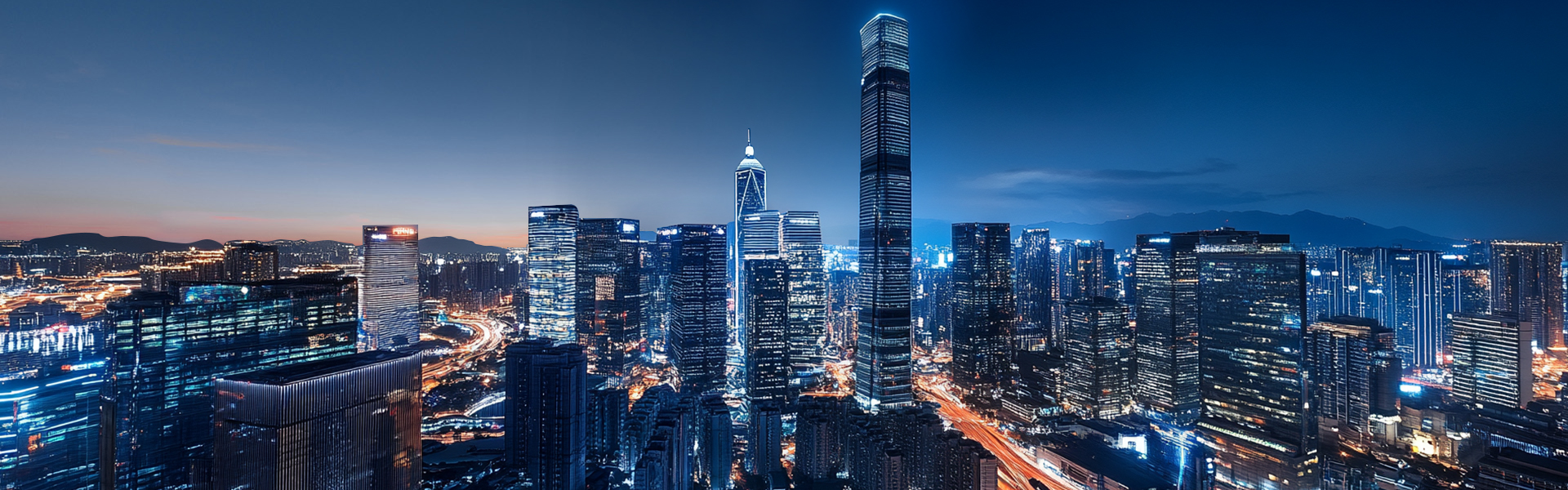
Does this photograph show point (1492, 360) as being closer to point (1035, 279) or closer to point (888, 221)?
point (1035, 279)

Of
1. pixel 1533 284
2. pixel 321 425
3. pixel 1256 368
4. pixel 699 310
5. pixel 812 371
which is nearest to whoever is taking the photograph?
pixel 321 425

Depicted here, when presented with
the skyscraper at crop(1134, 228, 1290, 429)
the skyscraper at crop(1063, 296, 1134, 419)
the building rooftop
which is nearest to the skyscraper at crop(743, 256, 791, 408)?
the skyscraper at crop(1063, 296, 1134, 419)

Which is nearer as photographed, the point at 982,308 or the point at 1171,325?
the point at 1171,325

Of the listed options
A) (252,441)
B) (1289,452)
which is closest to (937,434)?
(1289,452)

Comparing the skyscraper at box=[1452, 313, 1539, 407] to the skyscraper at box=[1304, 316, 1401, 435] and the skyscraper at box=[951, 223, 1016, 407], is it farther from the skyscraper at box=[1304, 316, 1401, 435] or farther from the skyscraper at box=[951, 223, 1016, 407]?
the skyscraper at box=[951, 223, 1016, 407]

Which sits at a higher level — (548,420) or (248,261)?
(248,261)

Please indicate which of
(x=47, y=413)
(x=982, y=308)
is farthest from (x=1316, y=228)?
(x=47, y=413)

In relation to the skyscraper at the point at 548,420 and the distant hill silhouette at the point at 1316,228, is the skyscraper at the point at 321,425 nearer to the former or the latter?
the skyscraper at the point at 548,420
